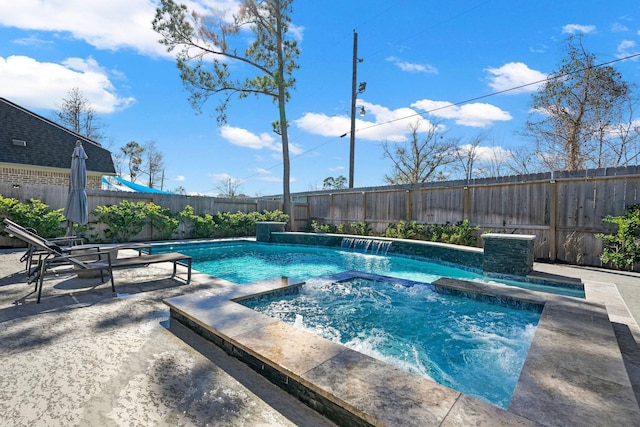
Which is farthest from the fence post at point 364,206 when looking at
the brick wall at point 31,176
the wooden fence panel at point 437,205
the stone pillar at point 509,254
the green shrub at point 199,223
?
the brick wall at point 31,176

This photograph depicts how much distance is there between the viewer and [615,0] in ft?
26.5

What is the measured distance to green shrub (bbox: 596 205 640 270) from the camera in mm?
5586

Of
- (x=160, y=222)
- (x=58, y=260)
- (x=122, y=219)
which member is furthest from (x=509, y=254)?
(x=122, y=219)

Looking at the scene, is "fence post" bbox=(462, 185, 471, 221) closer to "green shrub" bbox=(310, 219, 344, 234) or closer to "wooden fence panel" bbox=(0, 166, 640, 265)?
"wooden fence panel" bbox=(0, 166, 640, 265)

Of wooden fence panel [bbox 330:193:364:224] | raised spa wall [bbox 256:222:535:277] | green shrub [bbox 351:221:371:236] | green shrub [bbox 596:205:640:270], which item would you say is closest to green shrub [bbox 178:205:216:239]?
raised spa wall [bbox 256:222:535:277]

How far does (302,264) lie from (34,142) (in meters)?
14.1

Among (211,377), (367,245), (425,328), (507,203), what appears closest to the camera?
(211,377)

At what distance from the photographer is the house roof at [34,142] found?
→ 41.7 feet

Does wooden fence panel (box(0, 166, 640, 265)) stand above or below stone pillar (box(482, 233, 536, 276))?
above

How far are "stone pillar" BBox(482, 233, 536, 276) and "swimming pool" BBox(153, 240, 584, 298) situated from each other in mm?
223

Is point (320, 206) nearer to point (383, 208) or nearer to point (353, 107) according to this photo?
point (383, 208)

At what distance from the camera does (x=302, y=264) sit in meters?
7.47

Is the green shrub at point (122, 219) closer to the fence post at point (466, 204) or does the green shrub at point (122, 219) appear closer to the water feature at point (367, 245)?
the water feature at point (367, 245)

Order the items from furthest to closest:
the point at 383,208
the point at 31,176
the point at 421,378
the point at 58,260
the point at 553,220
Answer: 1. the point at 31,176
2. the point at 383,208
3. the point at 553,220
4. the point at 58,260
5. the point at 421,378
